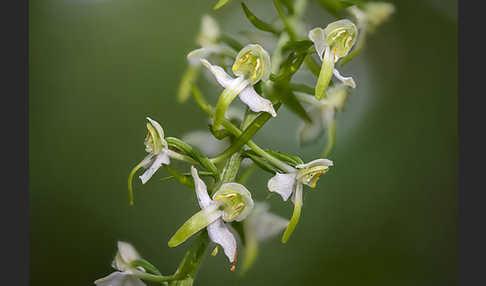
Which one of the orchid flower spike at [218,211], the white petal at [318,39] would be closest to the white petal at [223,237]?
the orchid flower spike at [218,211]

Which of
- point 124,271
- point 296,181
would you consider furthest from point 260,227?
point 124,271

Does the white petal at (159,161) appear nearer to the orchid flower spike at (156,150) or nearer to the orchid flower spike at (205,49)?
the orchid flower spike at (156,150)

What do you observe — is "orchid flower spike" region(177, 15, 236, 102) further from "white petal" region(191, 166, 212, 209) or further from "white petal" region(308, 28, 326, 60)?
"white petal" region(191, 166, 212, 209)

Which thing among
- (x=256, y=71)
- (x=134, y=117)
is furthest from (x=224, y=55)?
(x=134, y=117)

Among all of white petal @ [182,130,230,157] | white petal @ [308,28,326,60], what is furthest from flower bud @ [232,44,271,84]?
white petal @ [182,130,230,157]

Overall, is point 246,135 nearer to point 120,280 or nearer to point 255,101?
point 255,101

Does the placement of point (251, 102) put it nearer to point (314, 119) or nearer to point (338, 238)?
point (314, 119)
